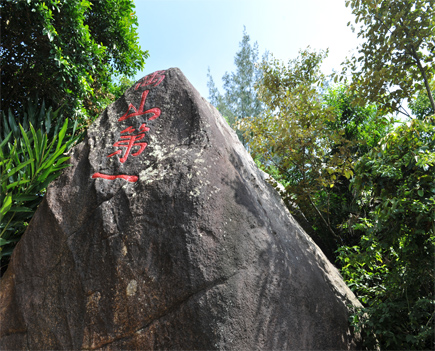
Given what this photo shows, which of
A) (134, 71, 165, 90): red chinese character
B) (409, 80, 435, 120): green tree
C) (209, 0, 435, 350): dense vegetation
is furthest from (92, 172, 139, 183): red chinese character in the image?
(409, 80, 435, 120): green tree

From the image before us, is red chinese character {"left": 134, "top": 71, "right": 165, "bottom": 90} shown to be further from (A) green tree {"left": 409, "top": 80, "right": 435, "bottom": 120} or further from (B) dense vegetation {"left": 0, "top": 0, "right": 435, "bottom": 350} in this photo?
(A) green tree {"left": 409, "top": 80, "right": 435, "bottom": 120}

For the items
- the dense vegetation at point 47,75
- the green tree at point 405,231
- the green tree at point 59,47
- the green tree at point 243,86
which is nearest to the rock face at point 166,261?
the green tree at point 405,231

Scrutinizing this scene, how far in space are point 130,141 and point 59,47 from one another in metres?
2.57

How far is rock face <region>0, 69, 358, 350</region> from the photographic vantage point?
96.5 inches

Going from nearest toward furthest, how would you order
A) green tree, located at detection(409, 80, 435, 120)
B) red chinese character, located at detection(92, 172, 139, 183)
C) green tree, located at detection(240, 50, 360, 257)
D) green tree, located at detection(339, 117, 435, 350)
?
green tree, located at detection(339, 117, 435, 350)
red chinese character, located at detection(92, 172, 139, 183)
green tree, located at detection(240, 50, 360, 257)
green tree, located at detection(409, 80, 435, 120)

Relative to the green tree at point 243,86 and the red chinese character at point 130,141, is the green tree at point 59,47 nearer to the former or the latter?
the red chinese character at point 130,141

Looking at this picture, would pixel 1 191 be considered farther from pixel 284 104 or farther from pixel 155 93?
pixel 284 104

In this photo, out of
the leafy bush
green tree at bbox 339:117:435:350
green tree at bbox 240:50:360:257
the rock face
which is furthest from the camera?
green tree at bbox 240:50:360:257

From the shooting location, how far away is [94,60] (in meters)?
5.34

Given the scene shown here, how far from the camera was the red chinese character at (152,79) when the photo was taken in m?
3.52

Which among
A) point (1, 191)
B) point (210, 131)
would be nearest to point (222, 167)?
point (210, 131)

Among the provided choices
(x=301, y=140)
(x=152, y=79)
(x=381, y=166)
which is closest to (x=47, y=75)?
(x=152, y=79)

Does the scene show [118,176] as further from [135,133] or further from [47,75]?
[47,75]

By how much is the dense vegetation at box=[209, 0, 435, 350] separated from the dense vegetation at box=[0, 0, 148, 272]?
236cm
